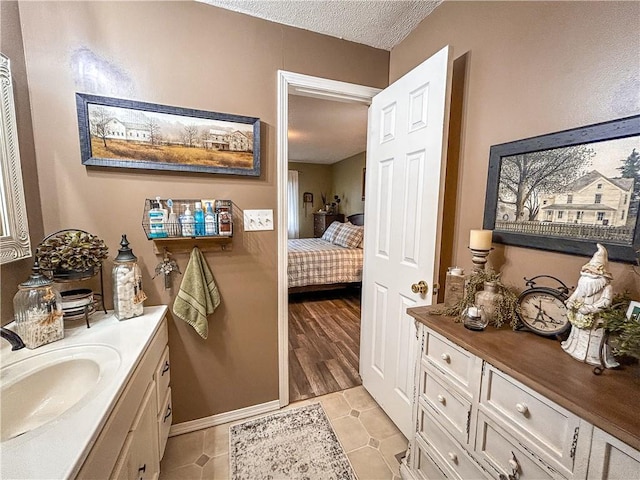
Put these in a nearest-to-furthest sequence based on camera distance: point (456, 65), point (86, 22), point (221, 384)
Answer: point (86, 22) < point (456, 65) < point (221, 384)

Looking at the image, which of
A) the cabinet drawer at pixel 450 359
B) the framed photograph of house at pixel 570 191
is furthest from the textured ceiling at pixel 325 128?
the cabinet drawer at pixel 450 359

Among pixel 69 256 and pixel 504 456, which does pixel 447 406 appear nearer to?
pixel 504 456

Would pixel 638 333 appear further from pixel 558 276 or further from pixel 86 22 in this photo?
pixel 86 22

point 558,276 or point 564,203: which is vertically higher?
point 564,203

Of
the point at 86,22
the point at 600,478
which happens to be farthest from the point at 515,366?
the point at 86,22

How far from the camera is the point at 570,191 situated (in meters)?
0.94

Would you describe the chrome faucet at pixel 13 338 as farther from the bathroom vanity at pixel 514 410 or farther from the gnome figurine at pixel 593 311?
the gnome figurine at pixel 593 311

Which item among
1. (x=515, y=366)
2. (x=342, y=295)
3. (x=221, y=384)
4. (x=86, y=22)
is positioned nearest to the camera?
(x=515, y=366)

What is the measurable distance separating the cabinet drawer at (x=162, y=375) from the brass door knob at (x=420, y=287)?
1318mm

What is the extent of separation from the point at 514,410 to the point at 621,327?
1.21 ft

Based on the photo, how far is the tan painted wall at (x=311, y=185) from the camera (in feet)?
22.0

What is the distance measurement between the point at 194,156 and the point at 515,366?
166cm

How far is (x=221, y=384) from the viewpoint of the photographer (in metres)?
1.68

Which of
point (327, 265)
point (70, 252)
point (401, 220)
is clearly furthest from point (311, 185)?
point (70, 252)
